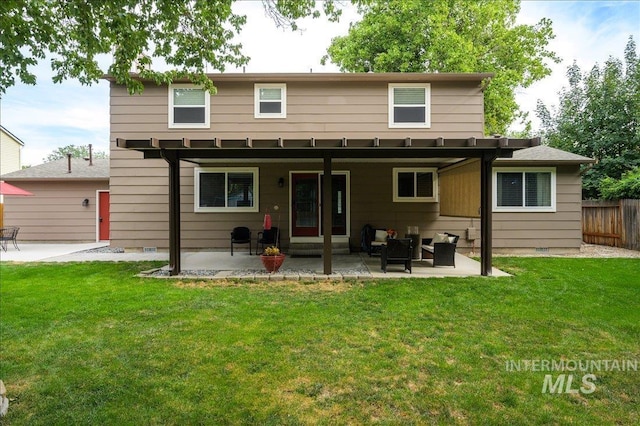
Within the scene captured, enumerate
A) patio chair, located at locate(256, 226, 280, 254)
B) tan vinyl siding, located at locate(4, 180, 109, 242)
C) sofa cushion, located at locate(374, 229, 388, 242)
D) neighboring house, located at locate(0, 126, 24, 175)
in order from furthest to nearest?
1. neighboring house, located at locate(0, 126, 24, 175)
2. tan vinyl siding, located at locate(4, 180, 109, 242)
3. patio chair, located at locate(256, 226, 280, 254)
4. sofa cushion, located at locate(374, 229, 388, 242)

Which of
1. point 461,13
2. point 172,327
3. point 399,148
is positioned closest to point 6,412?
point 172,327

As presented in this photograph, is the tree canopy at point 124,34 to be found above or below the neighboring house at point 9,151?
below

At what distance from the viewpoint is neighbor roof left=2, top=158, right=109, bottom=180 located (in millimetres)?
11586

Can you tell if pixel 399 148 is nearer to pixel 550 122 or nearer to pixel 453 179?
pixel 453 179

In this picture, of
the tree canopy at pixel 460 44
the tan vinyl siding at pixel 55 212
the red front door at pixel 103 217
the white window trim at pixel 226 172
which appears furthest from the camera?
the tree canopy at pixel 460 44

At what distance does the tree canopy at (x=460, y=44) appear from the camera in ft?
49.5

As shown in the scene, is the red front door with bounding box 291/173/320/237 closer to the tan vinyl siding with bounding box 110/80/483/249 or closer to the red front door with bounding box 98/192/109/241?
the tan vinyl siding with bounding box 110/80/483/249

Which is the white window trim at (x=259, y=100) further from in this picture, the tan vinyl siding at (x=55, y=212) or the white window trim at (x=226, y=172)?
the tan vinyl siding at (x=55, y=212)

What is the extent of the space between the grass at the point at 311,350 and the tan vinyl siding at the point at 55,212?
680cm

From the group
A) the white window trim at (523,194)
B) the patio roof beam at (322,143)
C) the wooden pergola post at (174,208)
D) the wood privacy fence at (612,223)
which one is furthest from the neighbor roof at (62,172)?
the wood privacy fence at (612,223)

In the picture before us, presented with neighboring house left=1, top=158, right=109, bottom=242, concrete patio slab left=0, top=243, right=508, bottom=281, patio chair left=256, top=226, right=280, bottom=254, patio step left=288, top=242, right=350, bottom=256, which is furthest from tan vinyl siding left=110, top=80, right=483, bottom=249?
neighboring house left=1, top=158, right=109, bottom=242

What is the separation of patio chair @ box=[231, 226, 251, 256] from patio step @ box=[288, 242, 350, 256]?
120 centimetres

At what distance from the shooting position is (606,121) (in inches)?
620

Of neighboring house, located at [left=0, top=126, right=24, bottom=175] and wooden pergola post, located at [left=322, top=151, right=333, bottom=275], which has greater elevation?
neighboring house, located at [left=0, top=126, right=24, bottom=175]
